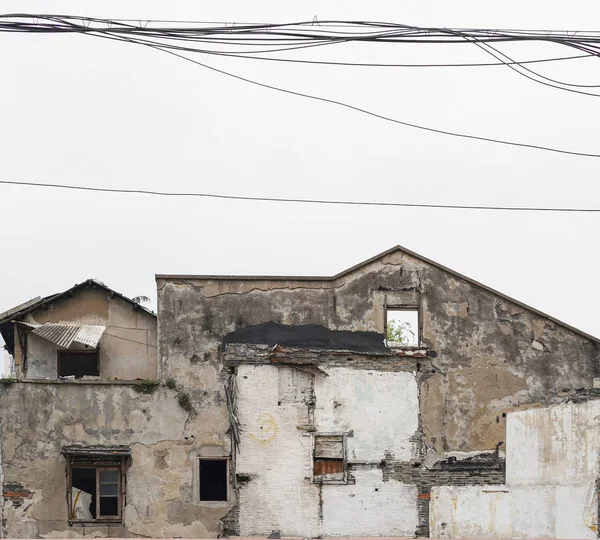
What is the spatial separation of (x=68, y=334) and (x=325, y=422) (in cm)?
541

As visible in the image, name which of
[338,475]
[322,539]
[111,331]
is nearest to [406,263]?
[338,475]

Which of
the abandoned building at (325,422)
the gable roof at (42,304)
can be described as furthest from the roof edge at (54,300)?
the abandoned building at (325,422)

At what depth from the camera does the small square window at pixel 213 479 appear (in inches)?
678

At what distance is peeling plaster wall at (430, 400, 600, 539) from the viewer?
677 inches

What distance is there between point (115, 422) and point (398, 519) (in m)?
5.38

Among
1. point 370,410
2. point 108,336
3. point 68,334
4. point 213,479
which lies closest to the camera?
point 213,479

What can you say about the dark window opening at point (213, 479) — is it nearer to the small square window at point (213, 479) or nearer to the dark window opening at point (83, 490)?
the small square window at point (213, 479)

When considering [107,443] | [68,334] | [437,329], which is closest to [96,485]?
[107,443]

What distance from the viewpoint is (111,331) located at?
2025 cm

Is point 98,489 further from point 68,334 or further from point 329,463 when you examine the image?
point 329,463

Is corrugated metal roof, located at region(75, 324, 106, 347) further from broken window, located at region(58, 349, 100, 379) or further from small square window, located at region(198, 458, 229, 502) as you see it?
small square window, located at region(198, 458, 229, 502)

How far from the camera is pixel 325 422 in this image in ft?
56.9

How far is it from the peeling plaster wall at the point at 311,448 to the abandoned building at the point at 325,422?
0.03 m

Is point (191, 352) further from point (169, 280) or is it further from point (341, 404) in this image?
point (341, 404)
